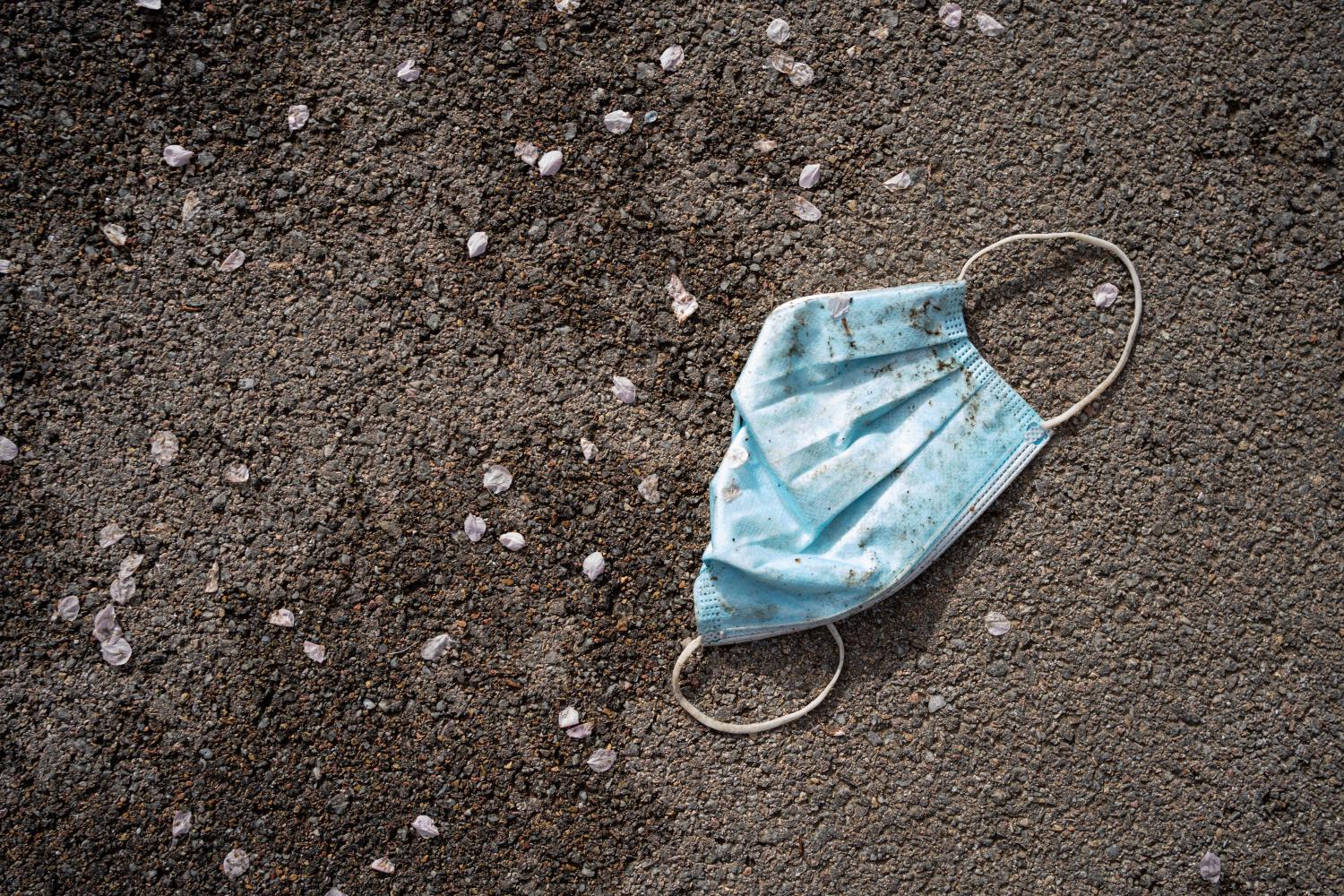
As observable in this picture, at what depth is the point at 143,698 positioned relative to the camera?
7.57 feet

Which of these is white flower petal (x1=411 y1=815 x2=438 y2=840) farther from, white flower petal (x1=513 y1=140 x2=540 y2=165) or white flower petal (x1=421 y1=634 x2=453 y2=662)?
white flower petal (x1=513 y1=140 x2=540 y2=165)

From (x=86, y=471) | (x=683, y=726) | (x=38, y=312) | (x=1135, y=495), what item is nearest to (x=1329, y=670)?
(x=1135, y=495)

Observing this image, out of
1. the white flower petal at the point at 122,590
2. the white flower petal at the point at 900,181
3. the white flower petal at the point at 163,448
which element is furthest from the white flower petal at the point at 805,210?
the white flower petal at the point at 122,590

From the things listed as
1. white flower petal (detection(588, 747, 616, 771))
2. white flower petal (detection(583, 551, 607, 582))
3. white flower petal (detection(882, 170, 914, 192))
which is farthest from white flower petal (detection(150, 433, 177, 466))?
white flower petal (detection(882, 170, 914, 192))

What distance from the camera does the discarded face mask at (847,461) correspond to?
2.19 m

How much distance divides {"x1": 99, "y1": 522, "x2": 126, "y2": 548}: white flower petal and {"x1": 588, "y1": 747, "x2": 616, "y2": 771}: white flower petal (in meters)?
1.51

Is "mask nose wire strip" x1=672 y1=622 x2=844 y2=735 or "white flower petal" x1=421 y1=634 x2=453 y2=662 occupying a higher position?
"white flower petal" x1=421 y1=634 x2=453 y2=662

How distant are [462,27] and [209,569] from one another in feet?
5.80

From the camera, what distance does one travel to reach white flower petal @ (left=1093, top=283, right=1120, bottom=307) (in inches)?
90.4

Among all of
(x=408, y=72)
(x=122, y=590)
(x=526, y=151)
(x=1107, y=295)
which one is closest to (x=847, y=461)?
(x=1107, y=295)

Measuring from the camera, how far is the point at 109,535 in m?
2.34

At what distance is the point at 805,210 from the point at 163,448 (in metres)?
2.01

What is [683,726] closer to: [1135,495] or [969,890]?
[969,890]

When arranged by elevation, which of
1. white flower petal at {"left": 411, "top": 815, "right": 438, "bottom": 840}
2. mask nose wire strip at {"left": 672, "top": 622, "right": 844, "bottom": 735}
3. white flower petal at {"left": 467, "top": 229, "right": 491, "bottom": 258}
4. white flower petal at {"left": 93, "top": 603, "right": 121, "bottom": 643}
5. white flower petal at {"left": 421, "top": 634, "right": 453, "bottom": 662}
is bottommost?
white flower petal at {"left": 411, "top": 815, "right": 438, "bottom": 840}
